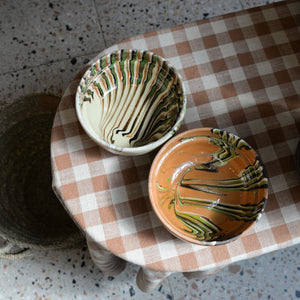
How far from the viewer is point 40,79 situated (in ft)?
5.20

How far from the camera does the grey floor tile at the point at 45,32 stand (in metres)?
1.61

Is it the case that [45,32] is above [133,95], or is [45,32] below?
below

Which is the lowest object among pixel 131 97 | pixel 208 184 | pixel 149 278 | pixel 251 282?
pixel 251 282

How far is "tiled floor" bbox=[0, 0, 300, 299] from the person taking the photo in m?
1.40

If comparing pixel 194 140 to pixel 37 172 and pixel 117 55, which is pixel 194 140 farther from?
pixel 37 172

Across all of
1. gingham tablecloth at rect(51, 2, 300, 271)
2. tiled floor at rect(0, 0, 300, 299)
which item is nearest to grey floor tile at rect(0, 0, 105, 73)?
tiled floor at rect(0, 0, 300, 299)

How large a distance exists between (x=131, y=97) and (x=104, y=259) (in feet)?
1.61

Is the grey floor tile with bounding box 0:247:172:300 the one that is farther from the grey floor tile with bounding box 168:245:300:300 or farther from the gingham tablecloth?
the gingham tablecloth

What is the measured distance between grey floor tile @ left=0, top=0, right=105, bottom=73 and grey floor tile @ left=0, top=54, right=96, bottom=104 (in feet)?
0.09

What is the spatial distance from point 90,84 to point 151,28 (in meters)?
0.92

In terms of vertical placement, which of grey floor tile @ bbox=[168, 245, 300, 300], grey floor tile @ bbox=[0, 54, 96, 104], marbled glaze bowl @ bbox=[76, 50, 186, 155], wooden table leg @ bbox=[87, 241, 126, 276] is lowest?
grey floor tile @ bbox=[168, 245, 300, 300]

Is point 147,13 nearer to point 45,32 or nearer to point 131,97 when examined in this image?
point 45,32

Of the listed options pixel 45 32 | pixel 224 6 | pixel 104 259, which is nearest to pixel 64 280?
pixel 104 259

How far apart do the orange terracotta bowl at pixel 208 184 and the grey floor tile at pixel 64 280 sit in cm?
71
